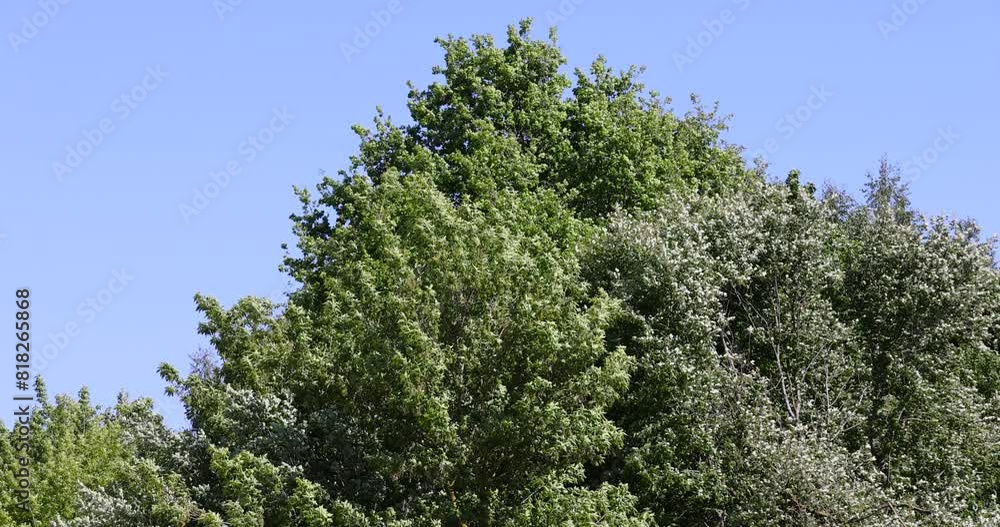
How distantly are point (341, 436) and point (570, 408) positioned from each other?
4.68 m

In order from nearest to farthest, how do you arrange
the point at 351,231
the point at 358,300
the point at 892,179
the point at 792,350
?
the point at 358,300 → the point at 792,350 → the point at 351,231 → the point at 892,179

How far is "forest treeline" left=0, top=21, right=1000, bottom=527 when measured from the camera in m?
24.1

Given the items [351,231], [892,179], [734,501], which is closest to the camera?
[734,501]

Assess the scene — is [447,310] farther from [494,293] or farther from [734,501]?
[734,501]

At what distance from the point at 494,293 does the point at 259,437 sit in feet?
19.3

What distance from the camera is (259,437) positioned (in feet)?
86.9

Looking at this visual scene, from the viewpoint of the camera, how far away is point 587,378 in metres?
24.5

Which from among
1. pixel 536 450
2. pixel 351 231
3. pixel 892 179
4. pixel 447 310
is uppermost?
pixel 892 179

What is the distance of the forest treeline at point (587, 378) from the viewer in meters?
24.1

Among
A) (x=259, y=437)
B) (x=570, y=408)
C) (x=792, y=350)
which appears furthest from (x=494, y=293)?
(x=792, y=350)

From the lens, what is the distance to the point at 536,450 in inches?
941

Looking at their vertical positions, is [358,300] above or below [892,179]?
below

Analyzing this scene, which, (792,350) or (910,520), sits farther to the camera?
(792,350)

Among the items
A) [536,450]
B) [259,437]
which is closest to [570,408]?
[536,450]
